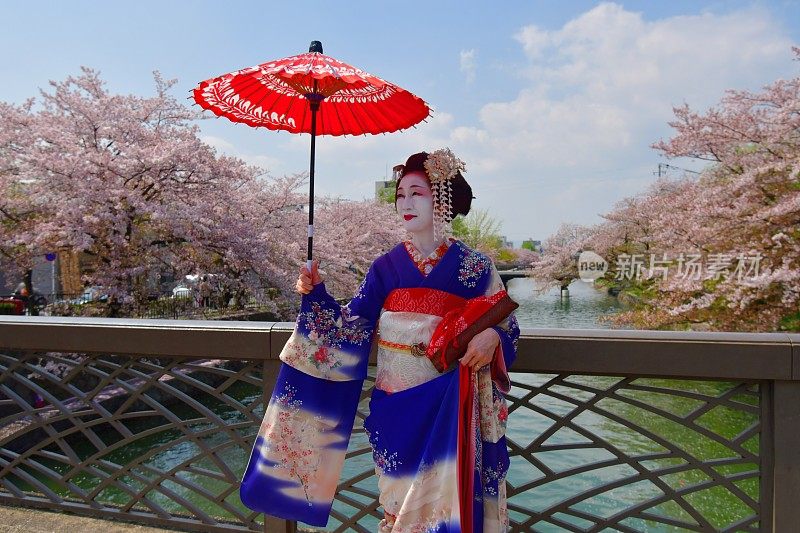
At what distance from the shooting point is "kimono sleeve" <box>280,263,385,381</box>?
185 centimetres

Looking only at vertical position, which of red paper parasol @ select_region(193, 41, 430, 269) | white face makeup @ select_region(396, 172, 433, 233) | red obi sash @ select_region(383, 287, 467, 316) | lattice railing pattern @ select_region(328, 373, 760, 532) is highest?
red paper parasol @ select_region(193, 41, 430, 269)

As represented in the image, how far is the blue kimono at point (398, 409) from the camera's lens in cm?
164

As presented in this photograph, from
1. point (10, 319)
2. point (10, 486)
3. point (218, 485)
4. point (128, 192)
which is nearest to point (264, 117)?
point (10, 319)

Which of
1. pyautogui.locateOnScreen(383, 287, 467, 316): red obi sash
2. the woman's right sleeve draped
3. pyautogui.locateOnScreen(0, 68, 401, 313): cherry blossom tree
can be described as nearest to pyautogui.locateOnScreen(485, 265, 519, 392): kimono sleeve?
pyautogui.locateOnScreen(383, 287, 467, 316): red obi sash

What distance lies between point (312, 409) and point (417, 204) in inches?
29.5

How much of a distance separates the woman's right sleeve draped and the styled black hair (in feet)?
1.05

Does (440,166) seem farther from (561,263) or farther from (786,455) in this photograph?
(561,263)

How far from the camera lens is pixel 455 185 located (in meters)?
1.85

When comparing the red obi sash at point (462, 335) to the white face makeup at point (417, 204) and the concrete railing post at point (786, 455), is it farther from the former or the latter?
the concrete railing post at point (786, 455)

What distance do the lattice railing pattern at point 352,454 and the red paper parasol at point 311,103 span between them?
3.05 feet

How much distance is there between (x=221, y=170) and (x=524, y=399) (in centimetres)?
944

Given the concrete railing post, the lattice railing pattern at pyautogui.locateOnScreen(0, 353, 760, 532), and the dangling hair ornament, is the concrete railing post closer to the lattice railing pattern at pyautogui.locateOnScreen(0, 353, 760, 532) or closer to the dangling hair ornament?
the lattice railing pattern at pyautogui.locateOnScreen(0, 353, 760, 532)

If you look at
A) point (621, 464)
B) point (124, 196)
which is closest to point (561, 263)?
point (124, 196)

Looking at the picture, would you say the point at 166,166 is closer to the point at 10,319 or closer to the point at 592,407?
the point at 10,319
